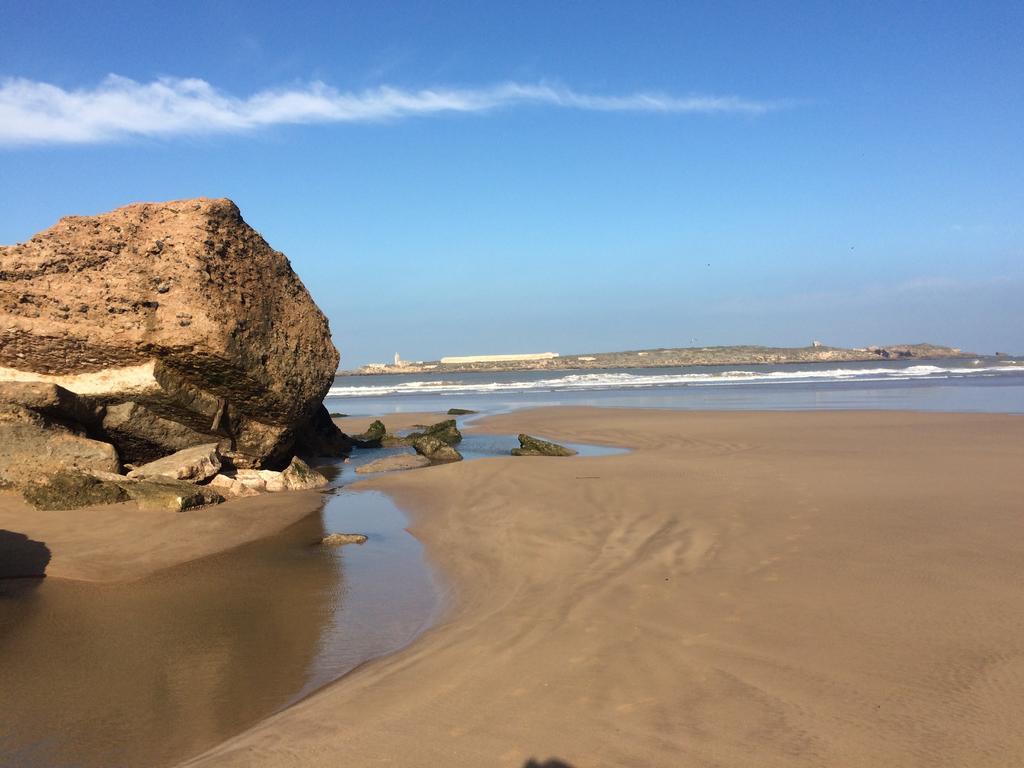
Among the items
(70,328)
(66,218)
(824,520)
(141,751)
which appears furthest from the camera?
(66,218)

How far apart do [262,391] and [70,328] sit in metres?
2.58

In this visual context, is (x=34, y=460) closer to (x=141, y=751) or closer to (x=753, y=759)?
(x=141, y=751)

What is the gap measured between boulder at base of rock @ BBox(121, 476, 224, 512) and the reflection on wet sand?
168cm

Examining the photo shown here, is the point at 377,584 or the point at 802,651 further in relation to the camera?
the point at 377,584

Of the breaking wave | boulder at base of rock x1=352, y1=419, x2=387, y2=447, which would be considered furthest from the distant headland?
boulder at base of rock x1=352, y1=419, x2=387, y2=447

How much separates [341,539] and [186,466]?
120 inches

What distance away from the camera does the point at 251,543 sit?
7352 millimetres

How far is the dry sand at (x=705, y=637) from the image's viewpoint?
3.22 metres

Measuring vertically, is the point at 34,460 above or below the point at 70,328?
below

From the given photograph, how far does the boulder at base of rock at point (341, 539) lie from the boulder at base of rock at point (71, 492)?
279 cm

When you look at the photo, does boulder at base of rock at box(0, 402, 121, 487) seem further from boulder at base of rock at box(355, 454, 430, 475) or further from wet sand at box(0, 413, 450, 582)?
boulder at base of rock at box(355, 454, 430, 475)

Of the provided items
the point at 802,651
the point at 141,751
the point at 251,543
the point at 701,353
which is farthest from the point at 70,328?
the point at 701,353

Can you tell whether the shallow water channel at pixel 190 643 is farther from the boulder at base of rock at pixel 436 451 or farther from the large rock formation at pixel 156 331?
the boulder at base of rock at pixel 436 451

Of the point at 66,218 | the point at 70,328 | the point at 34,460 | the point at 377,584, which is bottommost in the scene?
the point at 377,584
